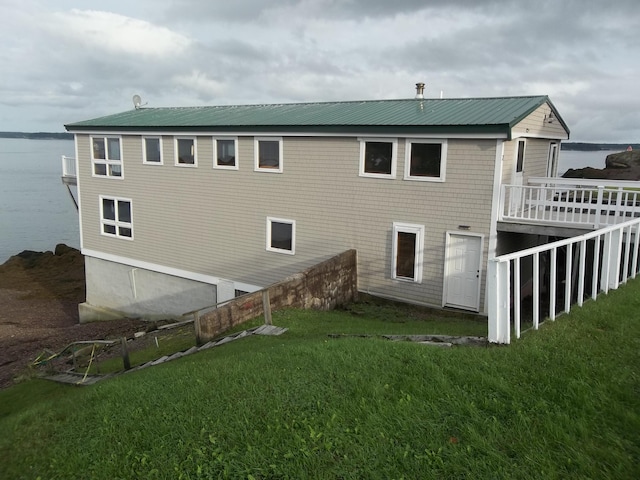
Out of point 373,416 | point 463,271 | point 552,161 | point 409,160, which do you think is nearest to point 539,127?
point 552,161

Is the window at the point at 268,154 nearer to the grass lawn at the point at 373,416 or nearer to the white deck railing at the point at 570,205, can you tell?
the white deck railing at the point at 570,205

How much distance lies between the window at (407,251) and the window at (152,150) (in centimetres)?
980

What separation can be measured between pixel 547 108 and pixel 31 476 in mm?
15505

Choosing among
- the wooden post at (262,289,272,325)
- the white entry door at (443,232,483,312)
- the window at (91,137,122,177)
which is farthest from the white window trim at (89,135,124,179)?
the white entry door at (443,232,483,312)

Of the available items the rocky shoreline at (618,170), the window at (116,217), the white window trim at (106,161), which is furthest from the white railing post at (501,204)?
the rocky shoreline at (618,170)

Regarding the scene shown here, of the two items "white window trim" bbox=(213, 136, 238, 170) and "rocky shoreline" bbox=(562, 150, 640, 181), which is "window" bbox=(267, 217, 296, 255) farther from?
"rocky shoreline" bbox=(562, 150, 640, 181)

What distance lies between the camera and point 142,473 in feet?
14.9

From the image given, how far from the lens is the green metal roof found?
12617mm

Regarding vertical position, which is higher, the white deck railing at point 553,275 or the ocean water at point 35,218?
the white deck railing at point 553,275

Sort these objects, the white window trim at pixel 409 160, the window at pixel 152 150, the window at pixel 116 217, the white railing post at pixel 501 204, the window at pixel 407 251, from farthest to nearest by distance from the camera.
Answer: the window at pixel 116 217 < the window at pixel 152 150 < the window at pixel 407 251 < the white window trim at pixel 409 160 < the white railing post at pixel 501 204

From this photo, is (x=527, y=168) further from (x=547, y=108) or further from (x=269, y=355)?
(x=269, y=355)

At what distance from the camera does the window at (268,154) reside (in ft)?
51.5

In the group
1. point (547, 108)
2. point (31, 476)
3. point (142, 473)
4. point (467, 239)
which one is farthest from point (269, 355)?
point (547, 108)

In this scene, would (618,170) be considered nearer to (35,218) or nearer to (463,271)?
(463,271)
